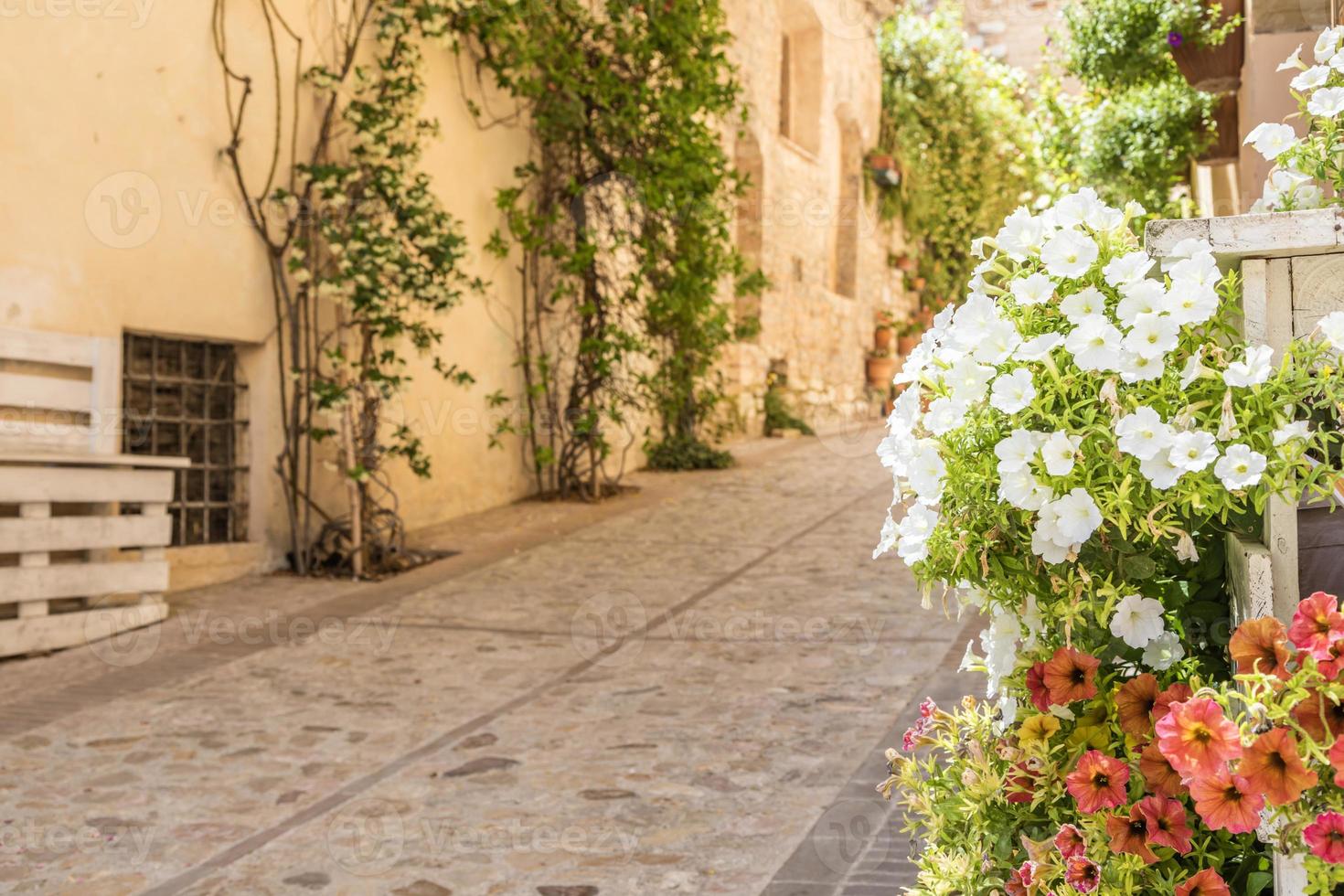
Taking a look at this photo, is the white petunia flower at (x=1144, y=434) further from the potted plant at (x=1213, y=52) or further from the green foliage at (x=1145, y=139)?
the green foliage at (x=1145, y=139)

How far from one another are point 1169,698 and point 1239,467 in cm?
31

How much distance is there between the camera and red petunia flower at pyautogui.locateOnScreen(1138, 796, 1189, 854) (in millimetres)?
1686

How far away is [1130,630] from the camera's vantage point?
1820 millimetres

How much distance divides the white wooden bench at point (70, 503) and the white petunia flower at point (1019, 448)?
4699 millimetres

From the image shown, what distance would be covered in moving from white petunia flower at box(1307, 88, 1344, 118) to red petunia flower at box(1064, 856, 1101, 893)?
1.13 meters

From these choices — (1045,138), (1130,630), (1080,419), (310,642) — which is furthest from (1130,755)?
(1045,138)

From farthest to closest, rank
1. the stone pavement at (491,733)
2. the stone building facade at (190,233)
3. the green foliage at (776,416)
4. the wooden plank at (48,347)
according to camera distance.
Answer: the green foliage at (776,416), the stone building facade at (190,233), the wooden plank at (48,347), the stone pavement at (491,733)

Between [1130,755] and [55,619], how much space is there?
498 centimetres

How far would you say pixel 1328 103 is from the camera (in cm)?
201

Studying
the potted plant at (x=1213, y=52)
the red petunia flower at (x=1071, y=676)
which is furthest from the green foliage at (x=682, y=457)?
the red petunia flower at (x=1071, y=676)

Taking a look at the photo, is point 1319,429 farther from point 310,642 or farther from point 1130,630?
point 310,642

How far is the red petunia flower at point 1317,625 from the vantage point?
5.02 ft

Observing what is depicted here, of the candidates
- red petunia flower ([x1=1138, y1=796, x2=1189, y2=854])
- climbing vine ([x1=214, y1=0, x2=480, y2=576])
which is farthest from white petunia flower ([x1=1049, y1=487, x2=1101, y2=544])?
climbing vine ([x1=214, y1=0, x2=480, y2=576])

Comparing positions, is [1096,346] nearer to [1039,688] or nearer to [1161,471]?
[1161,471]
